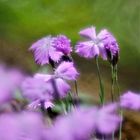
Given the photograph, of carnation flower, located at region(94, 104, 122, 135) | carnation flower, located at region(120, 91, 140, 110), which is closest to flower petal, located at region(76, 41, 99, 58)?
carnation flower, located at region(120, 91, 140, 110)

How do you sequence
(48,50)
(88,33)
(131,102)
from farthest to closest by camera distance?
(88,33), (48,50), (131,102)

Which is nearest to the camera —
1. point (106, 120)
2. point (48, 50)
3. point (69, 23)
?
point (106, 120)

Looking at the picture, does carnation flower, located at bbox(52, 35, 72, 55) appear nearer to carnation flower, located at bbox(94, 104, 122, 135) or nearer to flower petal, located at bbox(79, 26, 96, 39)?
flower petal, located at bbox(79, 26, 96, 39)

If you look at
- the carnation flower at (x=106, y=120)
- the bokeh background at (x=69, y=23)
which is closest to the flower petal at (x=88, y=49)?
the carnation flower at (x=106, y=120)

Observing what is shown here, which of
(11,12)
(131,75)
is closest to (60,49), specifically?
(131,75)

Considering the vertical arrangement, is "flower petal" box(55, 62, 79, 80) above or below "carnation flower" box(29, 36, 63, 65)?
below

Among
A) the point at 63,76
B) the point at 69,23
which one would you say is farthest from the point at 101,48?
the point at 69,23

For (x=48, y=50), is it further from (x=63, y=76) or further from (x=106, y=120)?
(x=106, y=120)

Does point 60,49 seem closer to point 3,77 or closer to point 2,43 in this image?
point 3,77
